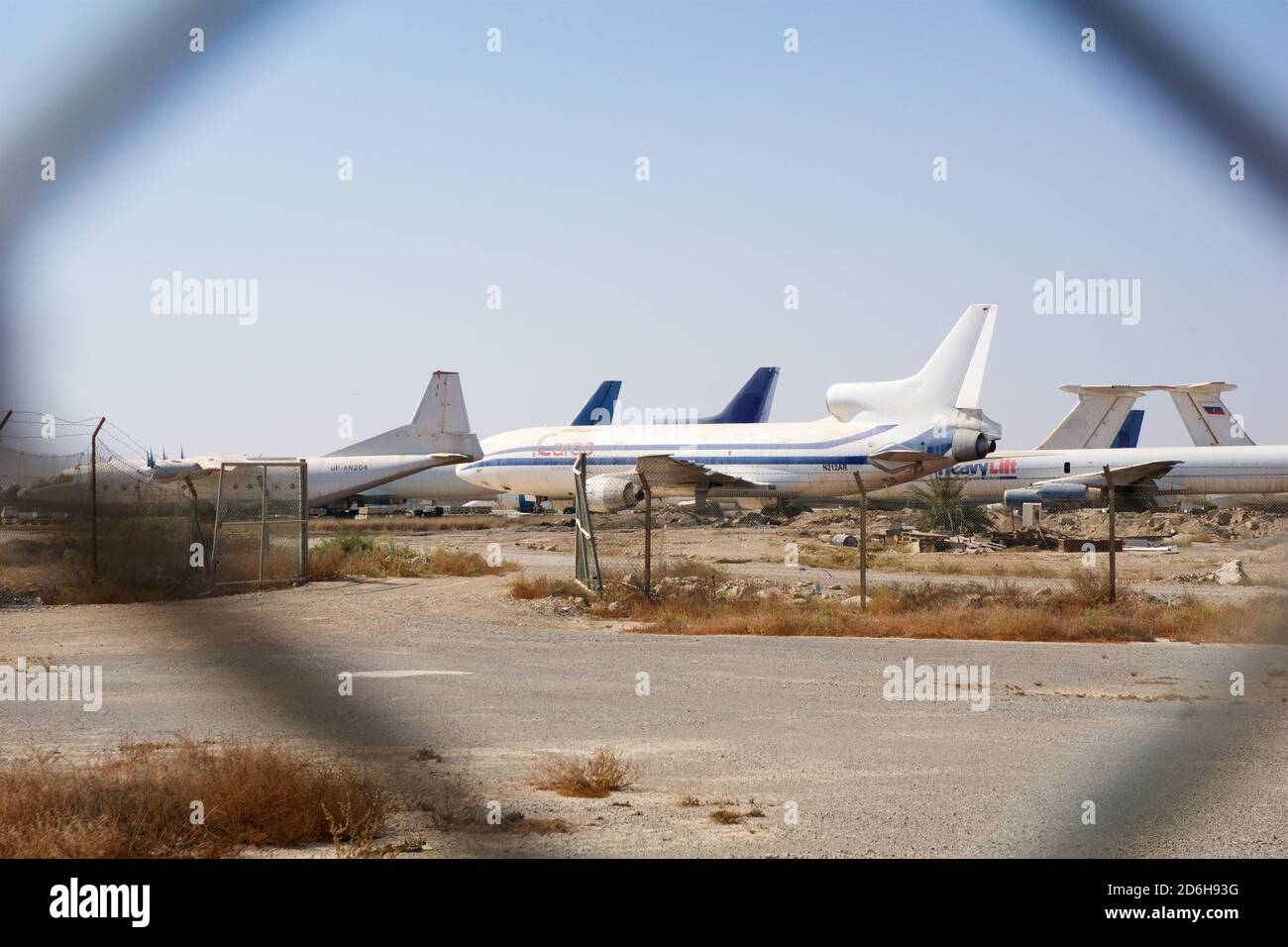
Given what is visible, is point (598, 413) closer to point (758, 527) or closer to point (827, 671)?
point (758, 527)

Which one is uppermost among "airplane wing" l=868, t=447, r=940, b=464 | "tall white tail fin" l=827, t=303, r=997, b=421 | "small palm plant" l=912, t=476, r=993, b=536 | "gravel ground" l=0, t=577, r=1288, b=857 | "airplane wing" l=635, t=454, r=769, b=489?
"tall white tail fin" l=827, t=303, r=997, b=421

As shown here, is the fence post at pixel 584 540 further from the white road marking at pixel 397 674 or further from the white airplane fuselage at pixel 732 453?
the white airplane fuselage at pixel 732 453

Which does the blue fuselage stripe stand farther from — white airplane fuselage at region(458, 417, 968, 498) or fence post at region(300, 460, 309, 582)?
fence post at region(300, 460, 309, 582)

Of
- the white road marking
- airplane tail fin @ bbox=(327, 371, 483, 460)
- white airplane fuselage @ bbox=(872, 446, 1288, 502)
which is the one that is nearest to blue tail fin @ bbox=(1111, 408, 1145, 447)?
white airplane fuselage @ bbox=(872, 446, 1288, 502)

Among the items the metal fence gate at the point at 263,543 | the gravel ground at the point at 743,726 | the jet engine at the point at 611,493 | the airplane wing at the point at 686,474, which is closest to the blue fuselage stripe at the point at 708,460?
the airplane wing at the point at 686,474

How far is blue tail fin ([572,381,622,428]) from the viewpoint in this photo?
65.4 m

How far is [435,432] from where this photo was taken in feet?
180

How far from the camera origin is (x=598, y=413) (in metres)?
65.5

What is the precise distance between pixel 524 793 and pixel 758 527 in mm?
36690

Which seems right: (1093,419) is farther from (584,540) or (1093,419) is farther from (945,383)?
(584,540)

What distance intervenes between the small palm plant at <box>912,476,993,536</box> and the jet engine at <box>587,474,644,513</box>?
9160 millimetres
